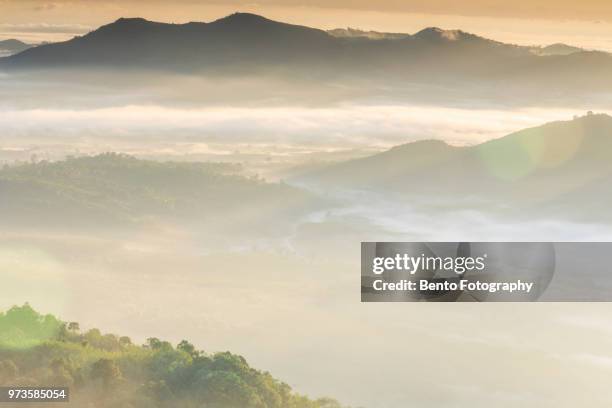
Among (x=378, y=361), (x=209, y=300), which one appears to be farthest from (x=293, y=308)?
(x=378, y=361)

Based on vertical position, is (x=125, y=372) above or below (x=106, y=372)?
below

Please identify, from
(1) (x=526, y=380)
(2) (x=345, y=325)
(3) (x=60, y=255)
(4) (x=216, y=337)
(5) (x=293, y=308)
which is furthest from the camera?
(3) (x=60, y=255)

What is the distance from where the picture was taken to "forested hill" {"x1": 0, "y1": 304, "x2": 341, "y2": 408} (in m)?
36.3

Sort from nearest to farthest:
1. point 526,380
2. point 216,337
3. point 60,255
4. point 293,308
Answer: point 526,380 < point 216,337 < point 293,308 < point 60,255

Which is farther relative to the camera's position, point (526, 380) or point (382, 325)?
point (382, 325)

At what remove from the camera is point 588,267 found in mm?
168625

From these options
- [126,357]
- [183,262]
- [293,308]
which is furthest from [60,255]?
[126,357]

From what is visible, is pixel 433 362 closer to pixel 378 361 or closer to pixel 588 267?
pixel 378 361

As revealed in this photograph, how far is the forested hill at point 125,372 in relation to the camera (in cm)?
3634

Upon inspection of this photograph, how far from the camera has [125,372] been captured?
3931 cm

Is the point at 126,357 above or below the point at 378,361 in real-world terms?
above

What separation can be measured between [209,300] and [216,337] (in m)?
22.5

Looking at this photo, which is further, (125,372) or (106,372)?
(125,372)

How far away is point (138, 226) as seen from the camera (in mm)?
196750
